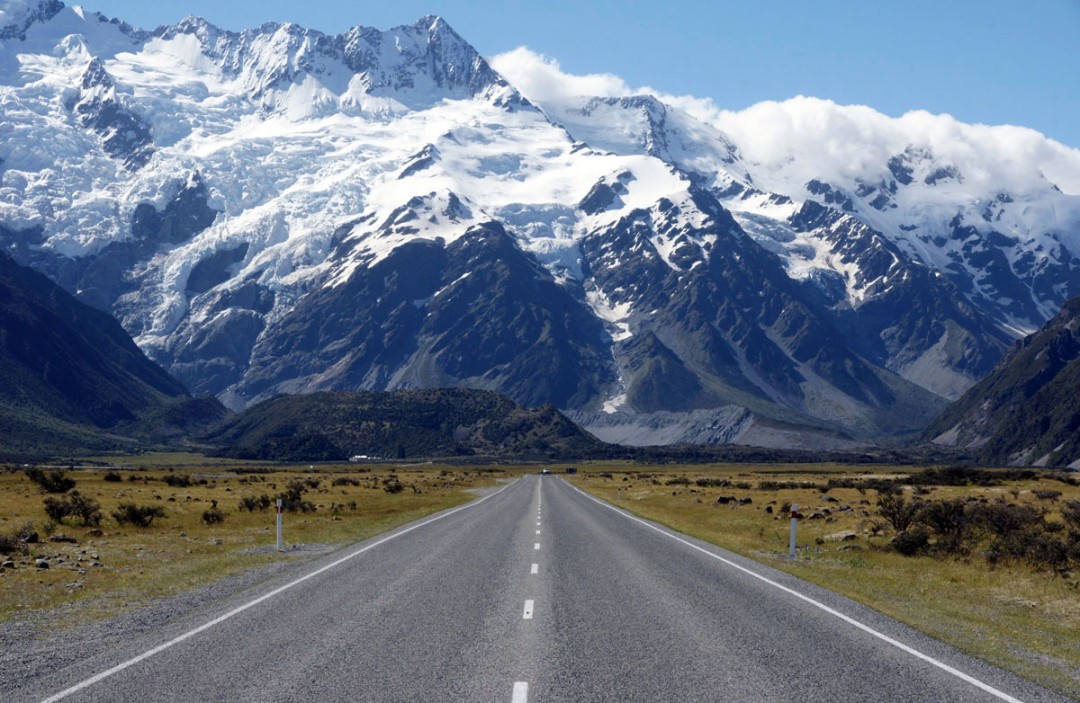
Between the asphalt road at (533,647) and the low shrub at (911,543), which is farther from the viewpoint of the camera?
the low shrub at (911,543)

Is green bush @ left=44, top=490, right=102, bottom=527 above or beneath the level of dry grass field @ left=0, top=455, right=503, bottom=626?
above

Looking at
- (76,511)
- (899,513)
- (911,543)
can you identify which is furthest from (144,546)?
(899,513)

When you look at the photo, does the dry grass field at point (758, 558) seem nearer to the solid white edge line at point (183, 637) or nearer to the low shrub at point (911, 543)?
the low shrub at point (911, 543)

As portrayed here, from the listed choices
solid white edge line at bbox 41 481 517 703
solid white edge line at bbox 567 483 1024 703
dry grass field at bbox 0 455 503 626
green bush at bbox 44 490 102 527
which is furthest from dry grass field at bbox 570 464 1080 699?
green bush at bbox 44 490 102 527

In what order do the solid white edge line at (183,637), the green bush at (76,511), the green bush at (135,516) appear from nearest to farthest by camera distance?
1. the solid white edge line at (183,637)
2. the green bush at (76,511)
3. the green bush at (135,516)

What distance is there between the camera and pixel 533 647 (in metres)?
16.6

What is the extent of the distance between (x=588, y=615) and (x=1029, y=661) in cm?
743

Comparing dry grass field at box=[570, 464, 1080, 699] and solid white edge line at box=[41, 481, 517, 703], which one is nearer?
A: solid white edge line at box=[41, 481, 517, 703]

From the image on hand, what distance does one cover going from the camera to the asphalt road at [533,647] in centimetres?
1391

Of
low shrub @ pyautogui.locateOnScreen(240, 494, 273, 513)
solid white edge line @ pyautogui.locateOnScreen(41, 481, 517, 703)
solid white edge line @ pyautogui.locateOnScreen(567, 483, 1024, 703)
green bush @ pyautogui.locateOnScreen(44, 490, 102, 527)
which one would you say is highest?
green bush @ pyautogui.locateOnScreen(44, 490, 102, 527)

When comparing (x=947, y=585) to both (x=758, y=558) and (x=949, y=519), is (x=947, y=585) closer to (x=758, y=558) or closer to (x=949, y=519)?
(x=758, y=558)

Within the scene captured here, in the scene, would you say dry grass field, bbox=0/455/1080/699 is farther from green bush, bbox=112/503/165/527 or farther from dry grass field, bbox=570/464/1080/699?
green bush, bbox=112/503/165/527

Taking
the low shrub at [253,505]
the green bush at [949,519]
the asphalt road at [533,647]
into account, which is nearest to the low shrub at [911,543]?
the green bush at [949,519]

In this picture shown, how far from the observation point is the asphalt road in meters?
13.9
